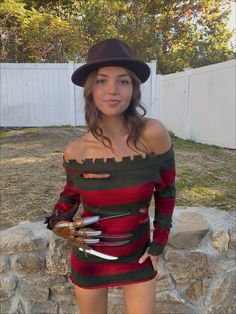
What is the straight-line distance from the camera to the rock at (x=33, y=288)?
2.42 metres

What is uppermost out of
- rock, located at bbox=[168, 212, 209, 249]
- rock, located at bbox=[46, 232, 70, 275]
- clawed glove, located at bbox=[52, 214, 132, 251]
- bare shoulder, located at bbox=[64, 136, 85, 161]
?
bare shoulder, located at bbox=[64, 136, 85, 161]

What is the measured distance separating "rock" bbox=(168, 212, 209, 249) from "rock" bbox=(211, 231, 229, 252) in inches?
3.0

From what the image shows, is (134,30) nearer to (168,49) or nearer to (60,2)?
(168,49)

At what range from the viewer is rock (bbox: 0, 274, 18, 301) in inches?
93.8

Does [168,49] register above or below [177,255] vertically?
above

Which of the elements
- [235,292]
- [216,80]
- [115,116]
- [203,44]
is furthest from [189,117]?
[203,44]

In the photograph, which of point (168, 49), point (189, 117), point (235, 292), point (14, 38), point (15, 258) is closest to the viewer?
point (15, 258)

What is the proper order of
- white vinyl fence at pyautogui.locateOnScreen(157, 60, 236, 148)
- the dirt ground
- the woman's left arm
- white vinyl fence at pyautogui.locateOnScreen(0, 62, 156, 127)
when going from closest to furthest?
the woman's left arm
the dirt ground
white vinyl fence at pyautogui.locateOnScreen(157, 60, 236, 148)
white vinyl fence at pyautogui.locateOnScreen(0, 62, 156, 127)

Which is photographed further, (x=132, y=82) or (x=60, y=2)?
(x=60, y=2)

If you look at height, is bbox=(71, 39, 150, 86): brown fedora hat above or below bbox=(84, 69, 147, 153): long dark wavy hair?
above

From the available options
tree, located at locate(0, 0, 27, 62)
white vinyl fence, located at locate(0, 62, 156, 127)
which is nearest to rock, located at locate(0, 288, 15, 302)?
white vinyl fence, located at locate(0, 62, 156, 127)

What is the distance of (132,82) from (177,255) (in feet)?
4.31

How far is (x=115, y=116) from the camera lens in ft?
5.61

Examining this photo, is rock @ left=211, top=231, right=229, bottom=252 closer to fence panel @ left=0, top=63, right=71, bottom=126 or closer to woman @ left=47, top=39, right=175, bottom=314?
woman @ left=47, top=39, right=175, bottom=314
